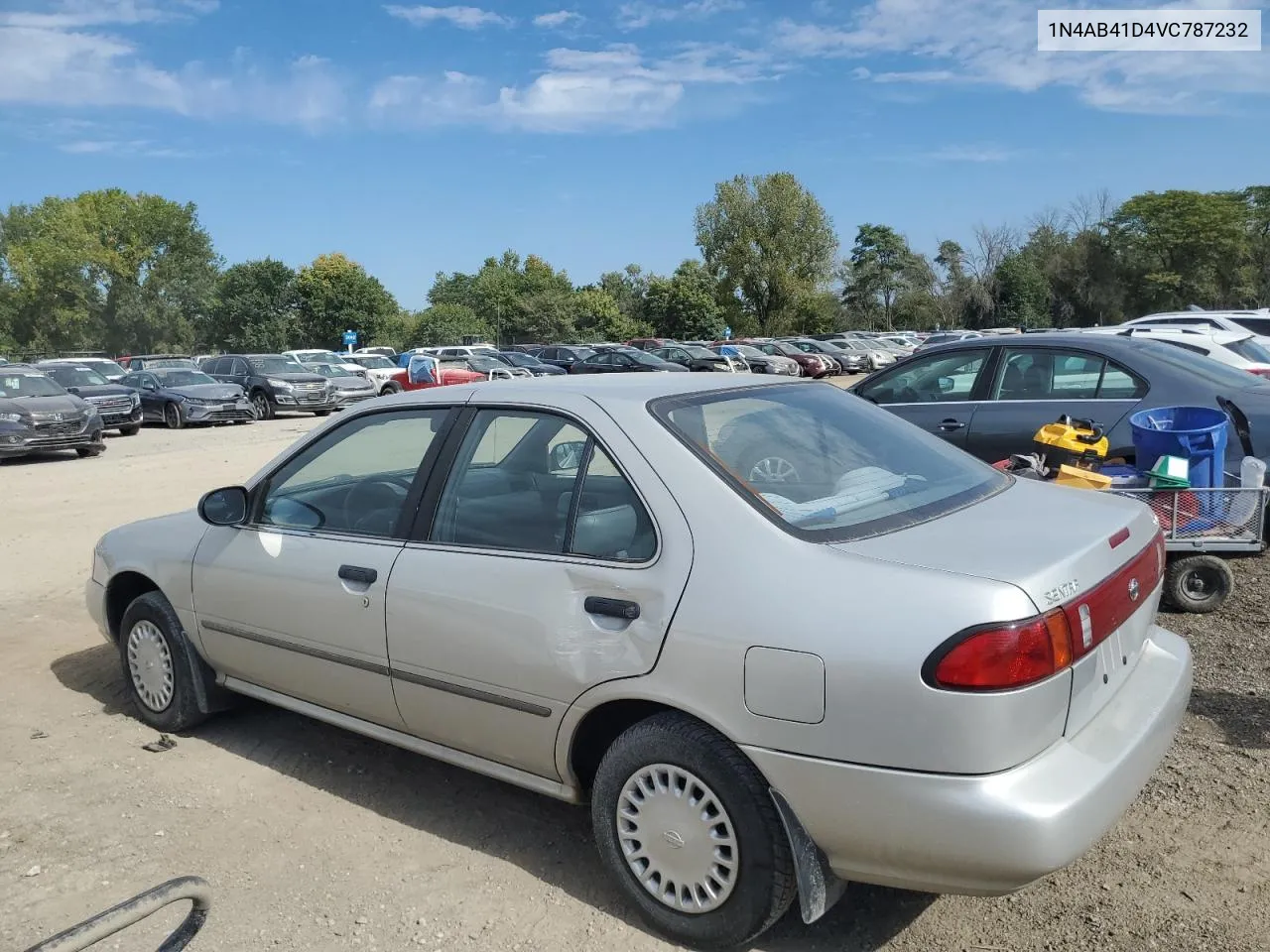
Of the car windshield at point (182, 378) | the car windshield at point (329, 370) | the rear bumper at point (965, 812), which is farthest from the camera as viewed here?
the car windshield at point (329, 370)

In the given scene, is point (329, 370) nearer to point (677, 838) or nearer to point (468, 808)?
point (468, 808)

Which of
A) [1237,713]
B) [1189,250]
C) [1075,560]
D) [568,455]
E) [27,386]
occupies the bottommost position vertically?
[1237,713]

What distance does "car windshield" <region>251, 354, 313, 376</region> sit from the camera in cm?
2650

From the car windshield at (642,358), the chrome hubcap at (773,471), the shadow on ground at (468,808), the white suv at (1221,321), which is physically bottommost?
the shadow on ground at (468,808)

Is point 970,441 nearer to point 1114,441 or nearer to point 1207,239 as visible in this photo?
point 1114,441

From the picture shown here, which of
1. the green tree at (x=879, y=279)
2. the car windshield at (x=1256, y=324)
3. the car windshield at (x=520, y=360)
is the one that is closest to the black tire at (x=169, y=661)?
the car windshield at (x=1256, y=324)

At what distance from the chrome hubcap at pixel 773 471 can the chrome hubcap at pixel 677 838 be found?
88cm

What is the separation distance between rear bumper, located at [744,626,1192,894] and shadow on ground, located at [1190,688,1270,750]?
1714 mm

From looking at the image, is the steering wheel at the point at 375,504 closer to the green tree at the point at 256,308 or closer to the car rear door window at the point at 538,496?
the car rear door window at the point at 538,496

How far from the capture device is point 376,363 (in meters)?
36.1

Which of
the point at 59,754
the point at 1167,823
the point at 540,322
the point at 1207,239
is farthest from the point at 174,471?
the point at 1207,239

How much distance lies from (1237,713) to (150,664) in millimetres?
4746

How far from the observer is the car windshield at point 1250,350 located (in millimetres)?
14421

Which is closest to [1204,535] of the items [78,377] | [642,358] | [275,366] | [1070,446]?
[1070,446]
